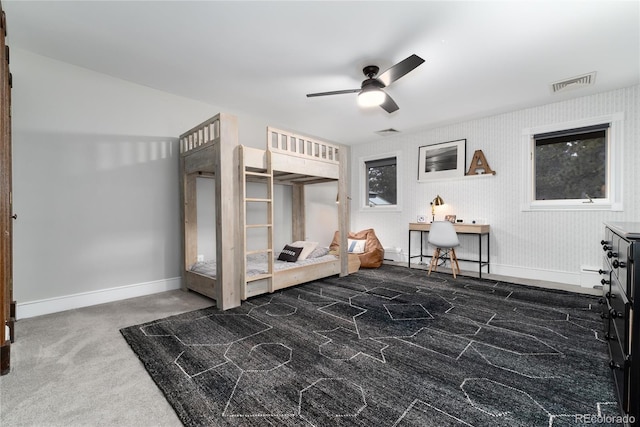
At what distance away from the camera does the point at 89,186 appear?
3.06 m

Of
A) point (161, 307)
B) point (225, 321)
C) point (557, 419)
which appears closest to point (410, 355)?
point (557, 419)

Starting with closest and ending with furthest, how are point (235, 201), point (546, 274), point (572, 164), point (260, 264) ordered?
point (235, 201) → point (260, 264) → point (572, 164) → point (546, 274)

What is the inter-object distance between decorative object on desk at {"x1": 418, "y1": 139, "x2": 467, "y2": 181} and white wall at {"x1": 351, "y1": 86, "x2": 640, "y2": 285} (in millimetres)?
114

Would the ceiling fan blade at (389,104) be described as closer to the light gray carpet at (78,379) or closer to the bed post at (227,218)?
the bed post at (227,218)

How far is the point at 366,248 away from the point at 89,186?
420 centimetres

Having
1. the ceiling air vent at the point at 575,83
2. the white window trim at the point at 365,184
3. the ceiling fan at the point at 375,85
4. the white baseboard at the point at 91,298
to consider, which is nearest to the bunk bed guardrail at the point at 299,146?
the ceiling fan at the point at 375,85

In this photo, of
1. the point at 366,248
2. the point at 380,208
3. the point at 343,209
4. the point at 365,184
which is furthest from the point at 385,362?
the point at 365,184

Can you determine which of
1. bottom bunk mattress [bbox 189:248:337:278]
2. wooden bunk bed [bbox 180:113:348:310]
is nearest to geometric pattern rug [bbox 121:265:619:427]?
wooden bunk bed [bbox 180:113:348:310]

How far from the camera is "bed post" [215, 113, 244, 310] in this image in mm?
2824

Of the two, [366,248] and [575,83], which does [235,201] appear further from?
[575,83]

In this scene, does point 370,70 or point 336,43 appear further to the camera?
point 370,70

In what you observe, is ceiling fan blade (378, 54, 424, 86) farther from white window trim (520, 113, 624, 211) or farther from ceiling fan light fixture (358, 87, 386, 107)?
white window trim (520, 113, 624, 211)

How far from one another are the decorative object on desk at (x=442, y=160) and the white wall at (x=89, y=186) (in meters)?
4.12

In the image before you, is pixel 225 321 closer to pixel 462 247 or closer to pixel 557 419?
pixel 557 419
